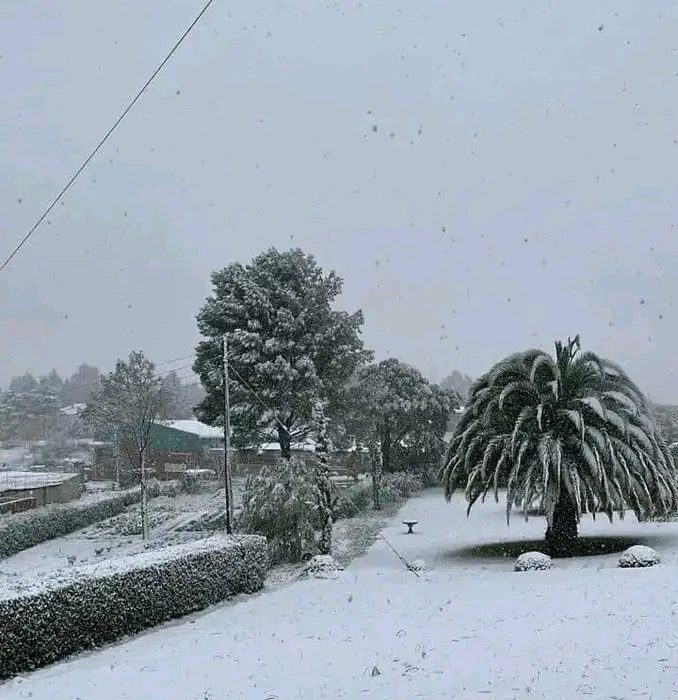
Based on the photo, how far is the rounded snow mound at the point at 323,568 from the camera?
2122cm

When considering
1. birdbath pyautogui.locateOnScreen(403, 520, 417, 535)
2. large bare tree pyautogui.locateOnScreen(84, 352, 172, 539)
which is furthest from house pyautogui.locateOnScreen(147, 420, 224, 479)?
birdbath pyautogui.locateOnScreen(403, 520, 417, 535)

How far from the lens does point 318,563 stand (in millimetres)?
21859

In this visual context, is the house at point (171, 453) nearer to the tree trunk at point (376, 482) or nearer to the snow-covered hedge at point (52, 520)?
the snow-covered hedge at point (52, 520)

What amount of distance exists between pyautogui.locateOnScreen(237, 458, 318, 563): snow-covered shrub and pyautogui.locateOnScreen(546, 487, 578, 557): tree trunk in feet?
25.7

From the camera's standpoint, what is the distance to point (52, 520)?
35.8 metres

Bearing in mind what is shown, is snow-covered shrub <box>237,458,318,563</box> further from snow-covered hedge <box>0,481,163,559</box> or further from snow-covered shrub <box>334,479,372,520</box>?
snow-covered hedge <box>0,481,163,559</box>

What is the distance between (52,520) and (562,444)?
2488 centimetres

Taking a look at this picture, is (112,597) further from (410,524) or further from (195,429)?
(195,429)

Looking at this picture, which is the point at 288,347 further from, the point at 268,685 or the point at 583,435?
the point at 268,685

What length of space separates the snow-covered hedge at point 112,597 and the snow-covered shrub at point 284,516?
4.18m

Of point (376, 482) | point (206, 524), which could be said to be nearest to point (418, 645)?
point (206, 524)

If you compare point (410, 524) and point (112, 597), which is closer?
point (112, 597)

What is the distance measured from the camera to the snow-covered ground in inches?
342

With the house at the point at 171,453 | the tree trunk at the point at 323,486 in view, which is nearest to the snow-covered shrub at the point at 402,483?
the house at the point at 171,453
